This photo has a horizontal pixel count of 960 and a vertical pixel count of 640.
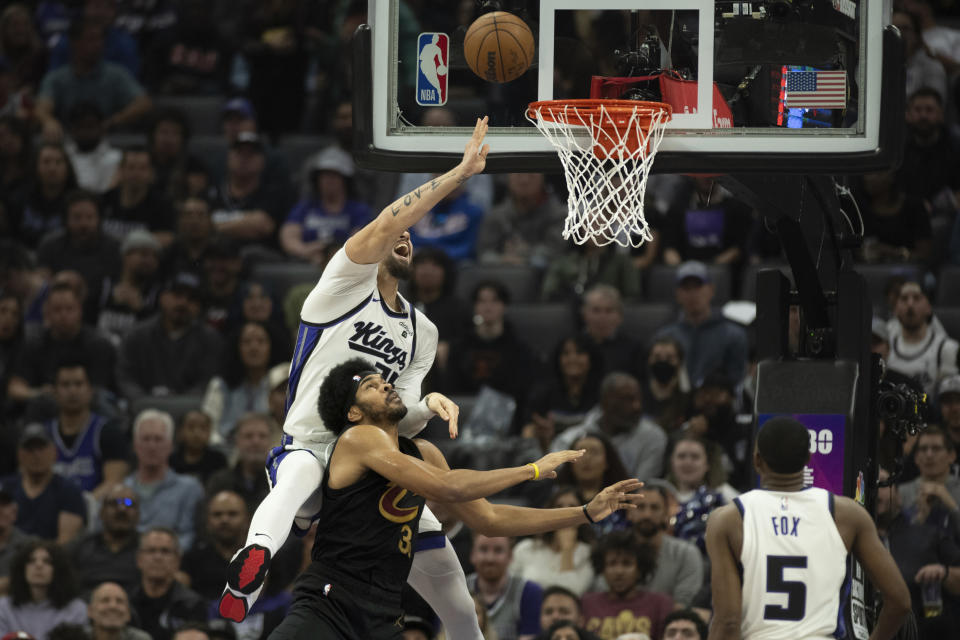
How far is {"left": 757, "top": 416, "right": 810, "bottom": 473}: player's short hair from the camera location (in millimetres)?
6418

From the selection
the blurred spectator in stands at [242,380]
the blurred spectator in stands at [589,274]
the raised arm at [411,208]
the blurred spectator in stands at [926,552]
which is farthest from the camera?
the blurred spectator in stands at [589,274]

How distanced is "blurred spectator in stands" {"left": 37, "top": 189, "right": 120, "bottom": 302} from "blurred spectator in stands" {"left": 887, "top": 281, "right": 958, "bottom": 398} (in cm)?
686

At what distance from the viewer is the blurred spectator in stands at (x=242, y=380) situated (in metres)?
12.4

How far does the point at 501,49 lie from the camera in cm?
755

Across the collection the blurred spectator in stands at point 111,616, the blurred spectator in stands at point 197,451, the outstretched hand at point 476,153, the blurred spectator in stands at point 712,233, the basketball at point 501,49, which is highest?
the basketball at point 501,49

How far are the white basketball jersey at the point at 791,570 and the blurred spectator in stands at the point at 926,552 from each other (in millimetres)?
2807

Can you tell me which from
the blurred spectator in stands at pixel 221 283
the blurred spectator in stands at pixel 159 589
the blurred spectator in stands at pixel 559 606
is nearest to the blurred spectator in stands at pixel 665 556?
the blurred spectator in stands at pixel 559 606

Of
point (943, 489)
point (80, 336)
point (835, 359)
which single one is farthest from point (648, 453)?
point (80, 336)

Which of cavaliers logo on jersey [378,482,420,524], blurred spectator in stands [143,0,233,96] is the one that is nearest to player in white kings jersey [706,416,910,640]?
cavaliers logo on jersey [378,482,420,524]

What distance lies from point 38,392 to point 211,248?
1929 millimetres

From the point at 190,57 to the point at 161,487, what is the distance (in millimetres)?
6459

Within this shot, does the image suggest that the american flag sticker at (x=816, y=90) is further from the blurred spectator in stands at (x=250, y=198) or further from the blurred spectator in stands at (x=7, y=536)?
the blurred spectator in stands at (x=250, y=198)

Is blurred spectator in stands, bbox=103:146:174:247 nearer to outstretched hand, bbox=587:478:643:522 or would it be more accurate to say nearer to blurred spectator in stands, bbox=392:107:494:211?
blurred spectator in stands, bbox=392:107:494:211

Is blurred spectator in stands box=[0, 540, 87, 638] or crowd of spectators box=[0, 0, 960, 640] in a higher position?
crowd of spectators box=[0, 0, 960, 640]
